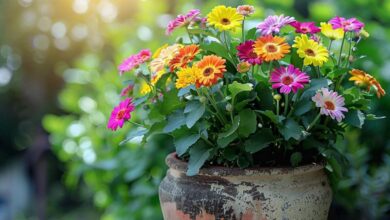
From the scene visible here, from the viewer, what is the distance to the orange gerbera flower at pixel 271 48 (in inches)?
41.5

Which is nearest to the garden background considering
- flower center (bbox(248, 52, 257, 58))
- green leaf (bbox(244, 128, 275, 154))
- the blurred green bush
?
the blurred green bush

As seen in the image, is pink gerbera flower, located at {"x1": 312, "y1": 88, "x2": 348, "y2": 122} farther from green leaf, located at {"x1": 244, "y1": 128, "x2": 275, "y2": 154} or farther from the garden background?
the garden background

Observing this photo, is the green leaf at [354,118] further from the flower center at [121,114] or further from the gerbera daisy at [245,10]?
the flower center at [121,114]

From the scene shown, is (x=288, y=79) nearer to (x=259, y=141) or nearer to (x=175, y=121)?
Answer: (x=259, y=141)

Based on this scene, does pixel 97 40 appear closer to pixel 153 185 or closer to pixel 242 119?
pixel 153 185

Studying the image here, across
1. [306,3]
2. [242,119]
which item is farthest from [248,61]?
[306,3]

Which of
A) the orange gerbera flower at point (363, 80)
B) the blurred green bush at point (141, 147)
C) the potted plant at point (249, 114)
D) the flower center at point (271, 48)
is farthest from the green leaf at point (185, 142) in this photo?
the blurred green bush at point (141, 147)

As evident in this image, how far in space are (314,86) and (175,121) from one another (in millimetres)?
282

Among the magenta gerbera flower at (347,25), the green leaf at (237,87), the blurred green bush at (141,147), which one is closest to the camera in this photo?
the green leaf at (237,87)

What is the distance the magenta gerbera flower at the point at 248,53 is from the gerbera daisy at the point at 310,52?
84mm

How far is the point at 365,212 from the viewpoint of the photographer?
2.07m

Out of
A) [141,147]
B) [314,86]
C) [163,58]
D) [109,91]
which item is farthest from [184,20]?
[109,91]

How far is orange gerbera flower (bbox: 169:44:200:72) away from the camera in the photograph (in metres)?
1.09

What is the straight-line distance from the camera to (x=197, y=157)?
43.2 inches
